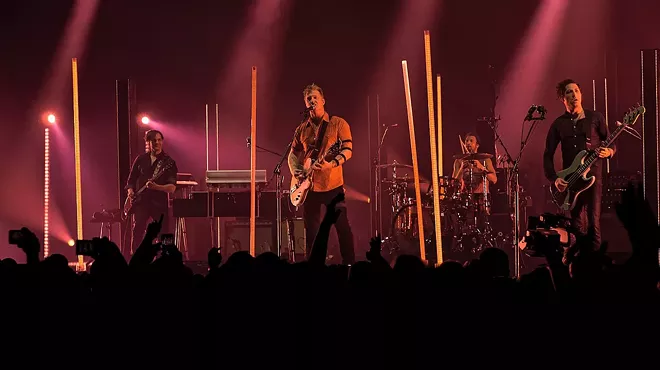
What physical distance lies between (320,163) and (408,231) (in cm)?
552

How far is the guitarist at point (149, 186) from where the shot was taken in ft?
39.9

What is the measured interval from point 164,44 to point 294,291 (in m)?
14.3

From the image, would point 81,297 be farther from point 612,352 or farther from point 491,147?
point 491,147

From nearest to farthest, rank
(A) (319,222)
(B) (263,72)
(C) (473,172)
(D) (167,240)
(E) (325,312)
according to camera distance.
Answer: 1. (E) (325,312)
2. (D) (167,240)
3. (A) (319,222)
4. (C) (473,172)
5. (B) (263,72)

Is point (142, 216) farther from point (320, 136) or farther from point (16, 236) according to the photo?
point (16, 236)

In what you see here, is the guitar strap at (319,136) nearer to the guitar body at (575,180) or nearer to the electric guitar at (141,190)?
the guitar body at (575,180)

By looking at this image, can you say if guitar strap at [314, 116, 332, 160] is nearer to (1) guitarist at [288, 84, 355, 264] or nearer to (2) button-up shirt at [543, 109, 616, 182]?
(1) guitarist at [288, 84, 355, 264]

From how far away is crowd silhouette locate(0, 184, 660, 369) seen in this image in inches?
120

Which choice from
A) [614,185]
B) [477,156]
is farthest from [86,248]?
[614,185]

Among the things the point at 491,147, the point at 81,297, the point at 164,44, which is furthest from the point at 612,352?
the point at 164,44

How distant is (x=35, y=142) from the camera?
650 inches

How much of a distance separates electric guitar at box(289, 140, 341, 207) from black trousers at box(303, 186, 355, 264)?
7cm

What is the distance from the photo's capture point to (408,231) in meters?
14.6

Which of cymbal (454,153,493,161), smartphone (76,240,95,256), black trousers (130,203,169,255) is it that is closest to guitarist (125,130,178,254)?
black trousers (130,203,169,255)
